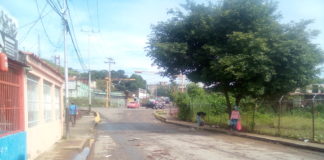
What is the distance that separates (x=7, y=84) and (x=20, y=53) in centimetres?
144

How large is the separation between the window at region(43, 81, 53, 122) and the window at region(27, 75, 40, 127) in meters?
1.57

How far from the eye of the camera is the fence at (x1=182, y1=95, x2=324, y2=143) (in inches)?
695

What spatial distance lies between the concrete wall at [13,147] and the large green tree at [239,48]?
11.4 metres

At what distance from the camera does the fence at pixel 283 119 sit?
17664 millimetres

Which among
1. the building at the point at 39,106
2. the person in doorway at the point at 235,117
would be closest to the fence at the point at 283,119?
the person in doorway at the point at 235,117

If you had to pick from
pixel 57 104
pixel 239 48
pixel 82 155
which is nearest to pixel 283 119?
pixel 239 48

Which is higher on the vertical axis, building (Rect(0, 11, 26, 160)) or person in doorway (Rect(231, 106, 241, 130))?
building (Rect(0, 11, 26, 160))

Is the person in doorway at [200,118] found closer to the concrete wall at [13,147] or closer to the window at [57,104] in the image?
the window at [57,104]

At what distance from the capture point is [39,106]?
1321cm

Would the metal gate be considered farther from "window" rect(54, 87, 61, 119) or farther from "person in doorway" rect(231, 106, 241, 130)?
"person in doorway" rect(231, 106, 241, 130)

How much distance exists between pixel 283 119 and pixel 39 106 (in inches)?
507

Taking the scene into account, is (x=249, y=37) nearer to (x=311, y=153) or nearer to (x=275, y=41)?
(x=275, y=41)

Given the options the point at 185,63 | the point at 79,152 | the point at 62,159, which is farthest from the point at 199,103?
the point at 62,159

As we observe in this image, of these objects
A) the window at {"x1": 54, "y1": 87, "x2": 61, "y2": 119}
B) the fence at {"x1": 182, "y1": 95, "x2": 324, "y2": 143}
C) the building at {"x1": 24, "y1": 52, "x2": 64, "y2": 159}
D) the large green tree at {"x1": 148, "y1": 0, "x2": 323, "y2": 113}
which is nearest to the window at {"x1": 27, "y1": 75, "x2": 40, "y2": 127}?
the building at {"x1": 24, "y1": 52, "x2": 64, "y2": 159}
